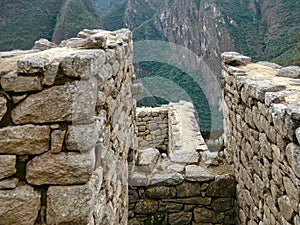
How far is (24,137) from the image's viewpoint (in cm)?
205

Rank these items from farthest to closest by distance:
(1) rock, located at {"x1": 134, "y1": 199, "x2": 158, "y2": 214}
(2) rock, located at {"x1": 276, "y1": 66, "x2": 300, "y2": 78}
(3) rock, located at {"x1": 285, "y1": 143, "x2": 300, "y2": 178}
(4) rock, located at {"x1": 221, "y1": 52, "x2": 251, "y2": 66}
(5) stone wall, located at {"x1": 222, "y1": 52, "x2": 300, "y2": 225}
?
1. (1) rock, located at {"x1": 134, "y1": 199, "x2": 158, "y2": 214}
2. (4) rock, located at {"x1": 221, "y1": 52, "x2": 251, "y2": 66}
3. (2) rock, located at {"x1": 276, "y1": 66, "x2": 300, "y2": 78}
4. (5) stone wall, located at {"x1": 222, "y1": 52, "x2": 300, "y2": 225}
5. (3) rock, located at {"x1": 285, "y1": 143, "x2": 300, "y2": 178}

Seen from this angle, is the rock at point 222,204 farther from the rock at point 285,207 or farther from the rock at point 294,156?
the rock at point 294,156

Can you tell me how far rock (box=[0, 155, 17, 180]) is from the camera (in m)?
2.07

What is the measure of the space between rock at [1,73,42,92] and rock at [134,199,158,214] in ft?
10.2

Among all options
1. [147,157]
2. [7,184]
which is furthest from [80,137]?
[147,157]

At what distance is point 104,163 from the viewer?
269 centimetres

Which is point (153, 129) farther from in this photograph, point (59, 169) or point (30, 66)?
point (30, 66)

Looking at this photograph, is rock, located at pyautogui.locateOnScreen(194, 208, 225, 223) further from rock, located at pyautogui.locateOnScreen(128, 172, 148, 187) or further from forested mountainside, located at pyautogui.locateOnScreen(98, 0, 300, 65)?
forested mountainside, located at pyautogui.locateOnScreen(98, 0, 300, 65)

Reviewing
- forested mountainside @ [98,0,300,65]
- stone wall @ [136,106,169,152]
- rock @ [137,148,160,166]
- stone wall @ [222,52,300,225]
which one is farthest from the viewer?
forested mountainside @ [98,0,300,65]

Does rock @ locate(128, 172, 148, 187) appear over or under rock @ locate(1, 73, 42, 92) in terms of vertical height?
under

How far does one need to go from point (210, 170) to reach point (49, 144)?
328 centimetres

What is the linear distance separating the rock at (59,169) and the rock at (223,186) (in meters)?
2.93

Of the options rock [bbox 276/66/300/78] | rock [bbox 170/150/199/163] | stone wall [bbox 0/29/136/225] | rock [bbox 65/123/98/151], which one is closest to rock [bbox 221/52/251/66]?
rock [bbox 276/66/300/78]

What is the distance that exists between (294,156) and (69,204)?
57.3 inches
